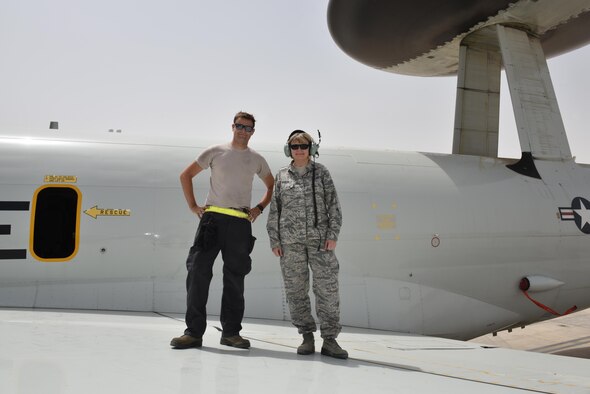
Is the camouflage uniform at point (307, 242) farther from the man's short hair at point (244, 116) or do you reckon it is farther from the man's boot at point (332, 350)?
the man's short hair at point (244, 116)

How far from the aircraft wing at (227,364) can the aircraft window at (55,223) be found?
645 mm

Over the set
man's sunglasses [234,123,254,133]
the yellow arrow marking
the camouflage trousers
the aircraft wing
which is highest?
man's sunglasses [234,123,254,133]

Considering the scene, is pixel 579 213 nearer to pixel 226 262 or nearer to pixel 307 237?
pixel 307 237

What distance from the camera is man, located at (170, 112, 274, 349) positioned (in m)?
4.27

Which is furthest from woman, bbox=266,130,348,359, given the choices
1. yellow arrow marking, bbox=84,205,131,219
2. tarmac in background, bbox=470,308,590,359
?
tarmac in background, bbox=470,308,590,359

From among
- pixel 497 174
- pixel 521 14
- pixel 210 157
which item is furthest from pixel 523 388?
pixel 521 14

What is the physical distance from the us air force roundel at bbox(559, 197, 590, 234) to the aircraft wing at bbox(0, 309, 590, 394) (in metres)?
3.12

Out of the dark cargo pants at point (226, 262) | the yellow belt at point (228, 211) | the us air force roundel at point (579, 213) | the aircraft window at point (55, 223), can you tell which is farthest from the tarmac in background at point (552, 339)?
the aircraft window at point (55, 223)

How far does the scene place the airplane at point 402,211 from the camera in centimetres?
578

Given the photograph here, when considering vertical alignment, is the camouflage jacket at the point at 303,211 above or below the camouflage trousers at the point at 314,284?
above

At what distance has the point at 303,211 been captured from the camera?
4230mm

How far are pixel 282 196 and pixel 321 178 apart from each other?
0.35 metres

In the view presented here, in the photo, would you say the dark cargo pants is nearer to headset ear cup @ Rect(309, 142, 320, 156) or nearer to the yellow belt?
the yellow belt

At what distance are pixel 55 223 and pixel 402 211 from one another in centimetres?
407
